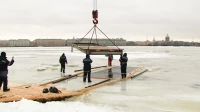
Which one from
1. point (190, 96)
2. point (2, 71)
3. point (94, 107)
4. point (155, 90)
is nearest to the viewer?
point (94, 107)

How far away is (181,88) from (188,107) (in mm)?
3465

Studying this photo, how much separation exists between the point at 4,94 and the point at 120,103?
12.2ft

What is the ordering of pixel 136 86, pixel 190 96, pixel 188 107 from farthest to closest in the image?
pixel 136 86, pixel 190 96, pixel 188 107

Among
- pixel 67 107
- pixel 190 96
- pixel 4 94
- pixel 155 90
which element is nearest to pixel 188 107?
pixel 190 96

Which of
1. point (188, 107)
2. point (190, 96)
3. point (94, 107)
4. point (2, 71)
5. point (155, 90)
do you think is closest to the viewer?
point (94, 107)

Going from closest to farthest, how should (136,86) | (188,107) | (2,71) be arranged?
(188,107) < (2,71) < (136,86)

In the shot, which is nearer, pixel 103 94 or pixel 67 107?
pixel 67 107

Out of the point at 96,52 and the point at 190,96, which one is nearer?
the point at 190,96

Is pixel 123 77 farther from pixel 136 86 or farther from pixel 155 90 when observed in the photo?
pixel 155 90

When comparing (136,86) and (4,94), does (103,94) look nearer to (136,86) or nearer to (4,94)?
(136,86)

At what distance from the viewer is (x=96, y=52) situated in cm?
1316

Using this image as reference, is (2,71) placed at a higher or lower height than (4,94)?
higher

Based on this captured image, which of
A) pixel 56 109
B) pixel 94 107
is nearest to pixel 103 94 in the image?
pixel 94 107

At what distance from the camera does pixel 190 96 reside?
959cm
